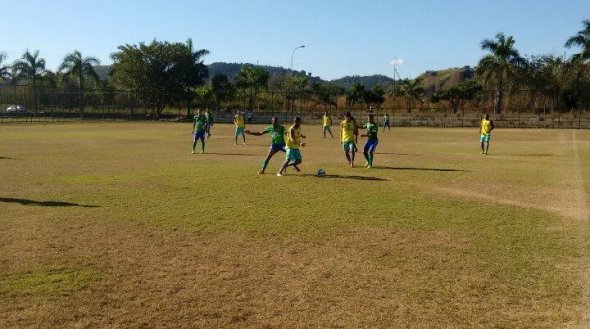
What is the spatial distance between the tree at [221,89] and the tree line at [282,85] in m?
0.13

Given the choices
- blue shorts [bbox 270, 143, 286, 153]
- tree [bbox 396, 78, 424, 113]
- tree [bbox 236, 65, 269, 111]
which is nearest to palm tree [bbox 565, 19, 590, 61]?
tree [bbox 396, 78, 424, 113]

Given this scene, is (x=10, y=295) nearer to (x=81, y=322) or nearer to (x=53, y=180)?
(x=81, y=322)

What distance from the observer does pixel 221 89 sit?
71.5 metres

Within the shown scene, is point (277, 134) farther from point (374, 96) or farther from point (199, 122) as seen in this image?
point (374, 96)

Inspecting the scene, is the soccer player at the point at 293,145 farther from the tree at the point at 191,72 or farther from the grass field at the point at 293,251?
the tree at the point at 191,72

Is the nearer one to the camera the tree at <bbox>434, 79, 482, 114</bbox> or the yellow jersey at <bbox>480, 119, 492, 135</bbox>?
the yellow jersey at <bbox>480, 119, 492, 135</bbox>

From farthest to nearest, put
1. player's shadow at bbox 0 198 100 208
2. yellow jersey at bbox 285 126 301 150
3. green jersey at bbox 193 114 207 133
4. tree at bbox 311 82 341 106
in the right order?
tree at bbox 311 82 341 106, green jersey at bbox 193 114 207 133, yellow jersey at bbox 285 126 301 150, player's shadow at bbox 0 198 100 208

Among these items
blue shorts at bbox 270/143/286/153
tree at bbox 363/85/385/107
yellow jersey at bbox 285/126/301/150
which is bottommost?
blue shorts at bbox 270/143/286/153

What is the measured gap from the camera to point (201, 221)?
30.9ft

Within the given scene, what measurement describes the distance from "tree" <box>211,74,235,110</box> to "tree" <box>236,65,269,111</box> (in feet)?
6.11

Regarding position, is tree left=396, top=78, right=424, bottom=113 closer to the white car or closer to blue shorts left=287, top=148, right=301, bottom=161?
the white car

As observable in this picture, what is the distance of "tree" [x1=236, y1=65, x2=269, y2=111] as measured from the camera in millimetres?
73250

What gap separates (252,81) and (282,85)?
214 inches

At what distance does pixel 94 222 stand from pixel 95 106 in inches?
2359
